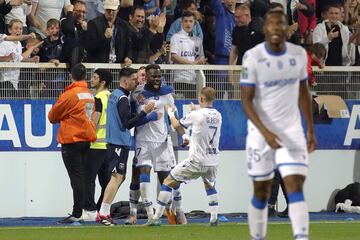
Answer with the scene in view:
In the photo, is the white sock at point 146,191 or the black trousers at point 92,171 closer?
the white sock at point 146,191

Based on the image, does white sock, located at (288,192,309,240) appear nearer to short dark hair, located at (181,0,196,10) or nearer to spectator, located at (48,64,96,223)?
spectator, located at (48,64,96,223)

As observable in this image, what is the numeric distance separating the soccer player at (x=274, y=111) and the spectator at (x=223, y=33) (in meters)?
11.5

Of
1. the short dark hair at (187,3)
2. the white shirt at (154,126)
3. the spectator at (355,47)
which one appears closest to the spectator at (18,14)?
the white shirt at (154,126)

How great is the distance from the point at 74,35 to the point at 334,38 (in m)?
5.81

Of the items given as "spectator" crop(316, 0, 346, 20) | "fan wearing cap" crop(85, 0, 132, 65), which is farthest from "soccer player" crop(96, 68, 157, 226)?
"spectator" crop(316, 0, 346, 20)

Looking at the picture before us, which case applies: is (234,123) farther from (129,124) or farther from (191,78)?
(129,124)

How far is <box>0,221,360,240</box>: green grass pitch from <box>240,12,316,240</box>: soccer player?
164 inches

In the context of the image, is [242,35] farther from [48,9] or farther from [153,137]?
[153,137]

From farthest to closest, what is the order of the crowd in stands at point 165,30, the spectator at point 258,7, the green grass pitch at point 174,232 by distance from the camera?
the spectator at point 258,7 < the crowd in stands at point 165,30 < the green grass pitch at point 174,232

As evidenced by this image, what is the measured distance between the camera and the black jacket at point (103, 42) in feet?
69.8

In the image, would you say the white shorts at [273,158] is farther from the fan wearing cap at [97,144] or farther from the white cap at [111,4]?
the white cap at [111,4]

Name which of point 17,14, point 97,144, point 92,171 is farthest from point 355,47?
point 17,14

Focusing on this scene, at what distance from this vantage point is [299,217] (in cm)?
1137

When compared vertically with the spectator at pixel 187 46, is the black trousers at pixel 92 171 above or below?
below
